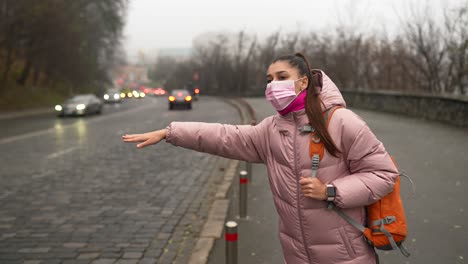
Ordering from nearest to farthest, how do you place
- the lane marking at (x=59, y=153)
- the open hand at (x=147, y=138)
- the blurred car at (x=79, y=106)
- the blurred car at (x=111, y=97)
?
1. the open hand at (x=147, y=138)
2. the lane marking at (x=59, y=153)
3. the blurred car at (x=79, y=106)
4. the blurred car at (x=111, y=97)

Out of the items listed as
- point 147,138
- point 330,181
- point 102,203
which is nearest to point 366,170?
point 330,181

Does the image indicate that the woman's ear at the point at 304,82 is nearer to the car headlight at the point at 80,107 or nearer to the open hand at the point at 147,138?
the open hand at the point at 147,138

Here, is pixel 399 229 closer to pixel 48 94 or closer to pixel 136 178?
pixel 136 178

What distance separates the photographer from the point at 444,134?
1235 centimetres

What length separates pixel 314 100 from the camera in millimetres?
2223

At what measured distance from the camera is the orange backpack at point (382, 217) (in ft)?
7.01

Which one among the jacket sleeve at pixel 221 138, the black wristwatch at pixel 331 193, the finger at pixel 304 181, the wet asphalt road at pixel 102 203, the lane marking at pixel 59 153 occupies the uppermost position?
the jacket sleeve at pixel 221 138

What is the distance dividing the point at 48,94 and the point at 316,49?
2766 cm

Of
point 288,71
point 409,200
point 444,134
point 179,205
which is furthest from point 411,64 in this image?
point 288,71

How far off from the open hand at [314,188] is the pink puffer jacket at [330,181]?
7 cm

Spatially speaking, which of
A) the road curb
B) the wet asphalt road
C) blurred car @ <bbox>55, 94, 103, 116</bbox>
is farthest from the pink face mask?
blurred car @ <bbox>55, 94, 103, 116</bbox>

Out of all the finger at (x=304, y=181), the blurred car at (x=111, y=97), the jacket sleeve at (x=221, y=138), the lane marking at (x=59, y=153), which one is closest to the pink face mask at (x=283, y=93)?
the jacket sleeve at (x=221, y=138)

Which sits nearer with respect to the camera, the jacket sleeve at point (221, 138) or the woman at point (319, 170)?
the woman at point (319, 170)

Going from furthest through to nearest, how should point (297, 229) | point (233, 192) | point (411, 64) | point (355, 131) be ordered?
point (411, 64) < point (233, 192) < point (297, 229) < point (355, 131)
